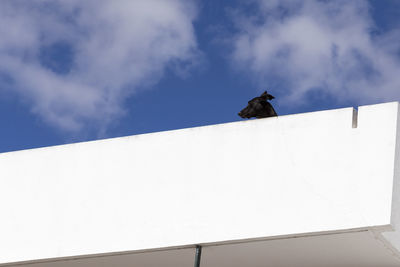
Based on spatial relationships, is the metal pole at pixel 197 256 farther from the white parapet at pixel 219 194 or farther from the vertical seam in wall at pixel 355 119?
the vertical seam in wall at pixel 355 119

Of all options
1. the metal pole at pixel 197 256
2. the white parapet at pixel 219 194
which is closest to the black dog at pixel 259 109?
the white parapet at pixel 219 194

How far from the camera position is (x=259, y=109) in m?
7.45

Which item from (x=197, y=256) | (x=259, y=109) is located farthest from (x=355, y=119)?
(x=197, y=256)

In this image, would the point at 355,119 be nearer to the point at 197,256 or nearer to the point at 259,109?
the point at 259,109

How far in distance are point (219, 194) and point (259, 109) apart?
3.48 ft

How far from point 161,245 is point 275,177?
1478 mm

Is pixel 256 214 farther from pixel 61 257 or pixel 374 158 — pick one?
pixel 61 257

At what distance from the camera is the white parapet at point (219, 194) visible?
6.69 meters

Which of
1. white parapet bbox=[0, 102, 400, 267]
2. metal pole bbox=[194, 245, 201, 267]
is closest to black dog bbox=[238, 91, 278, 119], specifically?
white parapet bbox=[0, 102, 400, 267]

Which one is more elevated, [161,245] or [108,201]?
[108,201]

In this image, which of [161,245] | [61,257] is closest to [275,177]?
[161,245]

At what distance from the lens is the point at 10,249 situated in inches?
315

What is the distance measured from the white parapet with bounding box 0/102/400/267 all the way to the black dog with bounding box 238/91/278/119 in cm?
15

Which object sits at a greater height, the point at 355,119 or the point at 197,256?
the point at 355,119
